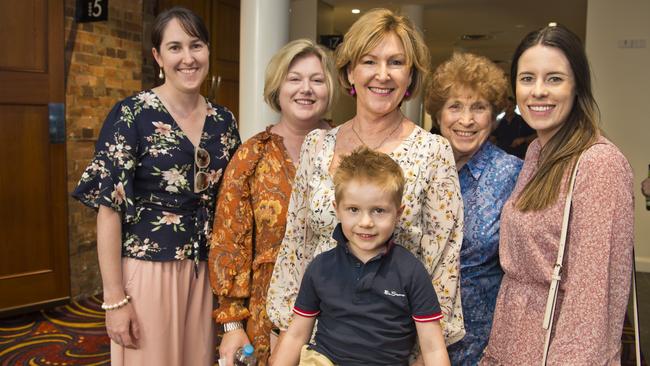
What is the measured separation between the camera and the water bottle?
5.93 ft

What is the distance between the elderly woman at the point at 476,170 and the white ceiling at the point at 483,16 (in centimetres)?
630

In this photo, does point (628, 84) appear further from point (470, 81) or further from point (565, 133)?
point (565, 133)

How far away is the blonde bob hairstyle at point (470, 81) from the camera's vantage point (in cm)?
191

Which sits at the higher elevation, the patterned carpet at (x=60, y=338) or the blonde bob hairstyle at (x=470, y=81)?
the blonde bob hairstyle at (x=470, y=81)

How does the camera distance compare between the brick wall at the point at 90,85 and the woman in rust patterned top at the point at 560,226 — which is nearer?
the woman in rust patterned top at the point at 560,226

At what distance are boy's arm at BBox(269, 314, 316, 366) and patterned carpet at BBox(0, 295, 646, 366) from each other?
8.61ft

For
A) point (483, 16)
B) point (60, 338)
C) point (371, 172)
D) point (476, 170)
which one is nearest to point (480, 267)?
point (476, 170)

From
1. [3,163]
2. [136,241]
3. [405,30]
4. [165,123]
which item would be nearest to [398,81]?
[405,30]

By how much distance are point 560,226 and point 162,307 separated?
4.37 ft

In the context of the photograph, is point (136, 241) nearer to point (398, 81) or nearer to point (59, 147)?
point (398, 81)

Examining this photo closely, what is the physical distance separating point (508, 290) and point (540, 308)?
0.12 m

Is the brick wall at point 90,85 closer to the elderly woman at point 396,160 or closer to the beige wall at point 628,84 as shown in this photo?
the elderly woman at point 396,160

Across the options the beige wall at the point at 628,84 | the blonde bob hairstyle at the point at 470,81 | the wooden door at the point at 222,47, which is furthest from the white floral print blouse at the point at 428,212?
the beige wall at the point at 628,84

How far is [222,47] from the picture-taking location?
21.9ft
